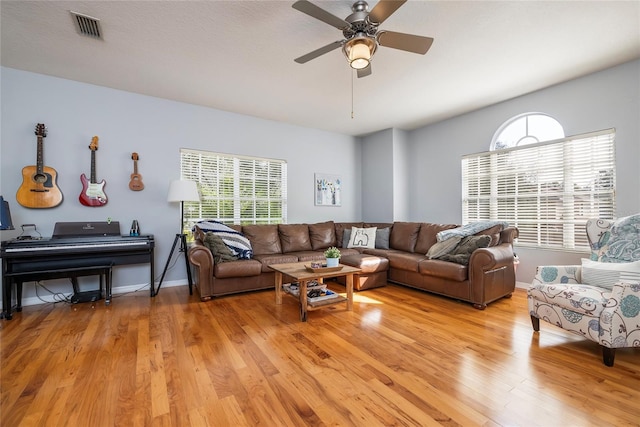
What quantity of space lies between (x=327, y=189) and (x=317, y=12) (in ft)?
12.4

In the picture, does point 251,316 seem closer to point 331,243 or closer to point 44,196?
point 331,243

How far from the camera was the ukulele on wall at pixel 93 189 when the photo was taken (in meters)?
3.45

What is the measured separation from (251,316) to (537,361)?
240 cm

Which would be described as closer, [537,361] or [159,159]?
[537,361]

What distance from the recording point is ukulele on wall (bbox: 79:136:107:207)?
3449 millimetres

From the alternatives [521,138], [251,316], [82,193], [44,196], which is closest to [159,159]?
[82,193]

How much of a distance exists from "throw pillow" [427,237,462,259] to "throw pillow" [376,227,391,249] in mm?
1051

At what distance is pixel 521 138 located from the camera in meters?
4.01

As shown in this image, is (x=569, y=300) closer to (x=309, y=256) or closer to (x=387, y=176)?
(x=309, y=256)

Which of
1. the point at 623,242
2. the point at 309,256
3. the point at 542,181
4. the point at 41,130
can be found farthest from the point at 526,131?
the point at 41,130

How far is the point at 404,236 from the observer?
15.0 feet

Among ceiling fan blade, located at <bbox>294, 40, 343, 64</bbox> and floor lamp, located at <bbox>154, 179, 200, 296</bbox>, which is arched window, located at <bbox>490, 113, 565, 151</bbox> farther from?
floor lamp, located at <bbox>154, 179, 200, 296</bbox>

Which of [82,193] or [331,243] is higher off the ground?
[82,193]

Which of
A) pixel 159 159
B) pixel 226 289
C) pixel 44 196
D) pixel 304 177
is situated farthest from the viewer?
pixel 304 177
